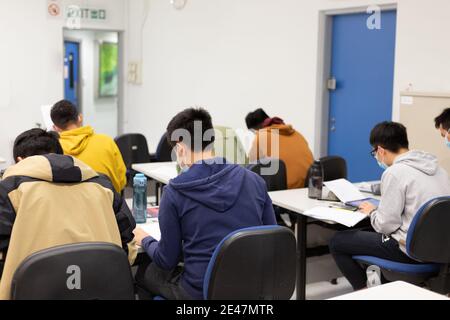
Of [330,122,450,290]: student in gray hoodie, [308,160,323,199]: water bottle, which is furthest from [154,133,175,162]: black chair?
[330,122,450,290]: student in gray hoodie

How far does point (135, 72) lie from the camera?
880 cm

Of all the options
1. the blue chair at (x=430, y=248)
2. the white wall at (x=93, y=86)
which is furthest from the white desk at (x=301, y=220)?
the white wall at (x=93, y=86)

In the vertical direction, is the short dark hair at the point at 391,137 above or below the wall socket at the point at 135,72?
below

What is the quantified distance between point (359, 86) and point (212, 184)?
11.8ft

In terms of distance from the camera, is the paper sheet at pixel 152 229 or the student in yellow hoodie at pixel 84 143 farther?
the student in yellow hoodie at pixel 84 143

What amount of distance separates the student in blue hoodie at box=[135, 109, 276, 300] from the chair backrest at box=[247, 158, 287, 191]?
167cm

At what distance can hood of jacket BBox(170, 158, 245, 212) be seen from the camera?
7.89 ft

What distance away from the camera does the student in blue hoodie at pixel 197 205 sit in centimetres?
242

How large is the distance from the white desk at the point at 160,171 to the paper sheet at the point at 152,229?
1352 millimetres

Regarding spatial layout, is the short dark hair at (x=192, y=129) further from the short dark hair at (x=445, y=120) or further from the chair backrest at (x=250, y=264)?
the short dark hair at (x=445, y=120)

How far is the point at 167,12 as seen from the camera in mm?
8039

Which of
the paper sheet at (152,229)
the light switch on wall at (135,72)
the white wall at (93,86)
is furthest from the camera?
the white wall at (93,86)

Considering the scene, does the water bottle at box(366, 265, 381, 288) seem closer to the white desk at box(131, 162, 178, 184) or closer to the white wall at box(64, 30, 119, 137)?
the white desk at box(131, 162, 178, 184)
